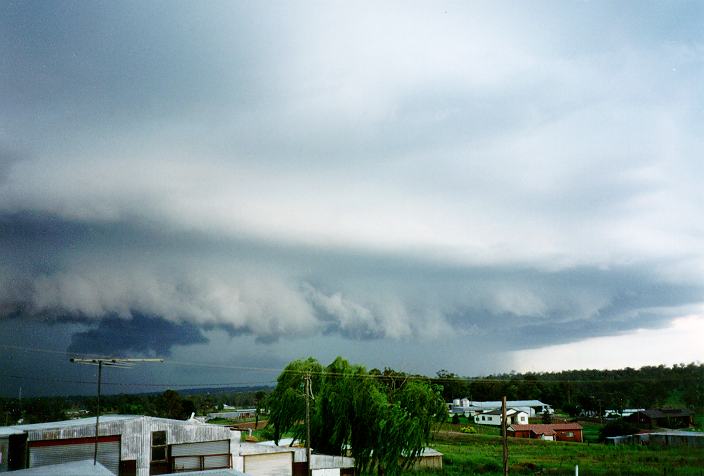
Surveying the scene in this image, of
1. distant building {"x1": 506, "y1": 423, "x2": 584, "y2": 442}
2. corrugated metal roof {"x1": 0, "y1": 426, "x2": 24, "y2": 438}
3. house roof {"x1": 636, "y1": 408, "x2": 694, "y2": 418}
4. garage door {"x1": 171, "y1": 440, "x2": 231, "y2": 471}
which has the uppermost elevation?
corrugated metal roof {"x1": 0, "y1": 426, "x2": 24, "y2": 438}

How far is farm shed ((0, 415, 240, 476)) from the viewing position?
29297mm

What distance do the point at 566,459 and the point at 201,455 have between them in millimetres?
32583

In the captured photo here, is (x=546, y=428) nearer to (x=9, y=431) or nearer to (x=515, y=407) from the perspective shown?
(x=515, y=407)

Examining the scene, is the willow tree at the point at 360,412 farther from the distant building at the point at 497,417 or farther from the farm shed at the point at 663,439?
the distant building at the point at 497,417

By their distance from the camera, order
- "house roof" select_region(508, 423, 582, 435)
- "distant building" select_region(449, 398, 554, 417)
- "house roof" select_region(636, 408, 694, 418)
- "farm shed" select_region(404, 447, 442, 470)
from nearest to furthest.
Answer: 1. "farm shed" select_region(404, 447, 442, 470)
2. "house roof" select_region(508, 423, 582, 435)
3. "house roof" select_region(636, 408, 694, 418)
4. "distant building" select_region(449, 398, 554, 417)

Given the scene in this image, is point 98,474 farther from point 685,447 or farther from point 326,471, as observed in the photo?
point 685,447

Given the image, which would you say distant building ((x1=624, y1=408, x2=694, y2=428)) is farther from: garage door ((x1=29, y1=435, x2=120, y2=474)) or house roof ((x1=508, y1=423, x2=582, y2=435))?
garage door ((x1=29, y1=435, x2=120, y2=474))

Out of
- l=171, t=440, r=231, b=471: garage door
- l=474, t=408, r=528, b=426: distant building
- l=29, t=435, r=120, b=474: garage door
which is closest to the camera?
l=29, t=435, r=120, b=474: garage door

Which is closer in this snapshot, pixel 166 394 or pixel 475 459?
pixel 475 459

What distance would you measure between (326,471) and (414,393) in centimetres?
761

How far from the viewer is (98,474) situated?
60.7 ft

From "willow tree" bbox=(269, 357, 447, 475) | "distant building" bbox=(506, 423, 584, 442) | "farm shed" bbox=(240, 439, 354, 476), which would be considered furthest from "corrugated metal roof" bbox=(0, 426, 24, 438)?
"distant building" bbox=(506, 423, 584, 442)

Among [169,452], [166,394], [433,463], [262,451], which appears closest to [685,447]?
[433,463]

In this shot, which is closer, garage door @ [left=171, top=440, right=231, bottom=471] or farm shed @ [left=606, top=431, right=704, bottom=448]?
garage door @ [left=171, top=440, right=231, bottom=471]
